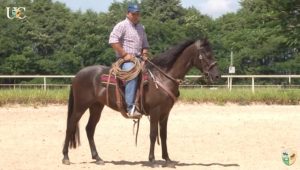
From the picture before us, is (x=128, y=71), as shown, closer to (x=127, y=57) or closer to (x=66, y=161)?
(x=127, y=57)

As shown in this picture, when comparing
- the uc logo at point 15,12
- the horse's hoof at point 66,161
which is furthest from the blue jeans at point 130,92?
the uc logo at point 15,12

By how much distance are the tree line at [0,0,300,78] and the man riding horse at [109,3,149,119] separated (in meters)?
31.9

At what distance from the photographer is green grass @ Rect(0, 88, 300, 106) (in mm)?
19000

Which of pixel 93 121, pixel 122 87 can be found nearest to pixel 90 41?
pixel 93 121

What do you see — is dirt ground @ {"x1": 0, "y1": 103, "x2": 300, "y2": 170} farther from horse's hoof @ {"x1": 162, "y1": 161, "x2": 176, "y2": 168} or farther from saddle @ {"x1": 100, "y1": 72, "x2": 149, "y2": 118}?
saddle @ {"x1": 100, "y1": 72, "x2": 149, "y2": 118}

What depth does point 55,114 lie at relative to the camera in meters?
16.0

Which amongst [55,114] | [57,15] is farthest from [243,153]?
[57,15]

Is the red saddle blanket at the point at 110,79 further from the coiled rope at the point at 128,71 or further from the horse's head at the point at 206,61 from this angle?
the horse's head at the point at 206,61

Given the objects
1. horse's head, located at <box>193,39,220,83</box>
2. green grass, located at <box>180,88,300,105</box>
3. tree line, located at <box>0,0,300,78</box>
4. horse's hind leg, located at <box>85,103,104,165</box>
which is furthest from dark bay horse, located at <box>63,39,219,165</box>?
tree line, located at <box>0,0,300,78</box>

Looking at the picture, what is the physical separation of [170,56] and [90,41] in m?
37.8

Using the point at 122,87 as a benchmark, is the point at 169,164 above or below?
below

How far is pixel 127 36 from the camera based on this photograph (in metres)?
7.74

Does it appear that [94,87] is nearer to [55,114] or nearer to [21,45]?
[55,114]

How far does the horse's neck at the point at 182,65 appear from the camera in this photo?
25.1ft
